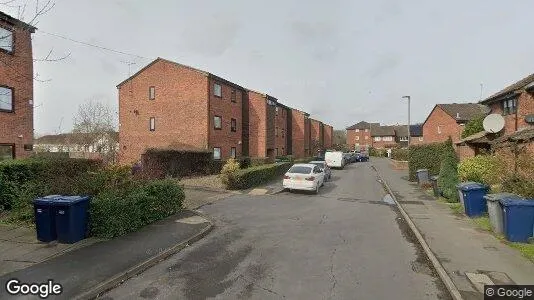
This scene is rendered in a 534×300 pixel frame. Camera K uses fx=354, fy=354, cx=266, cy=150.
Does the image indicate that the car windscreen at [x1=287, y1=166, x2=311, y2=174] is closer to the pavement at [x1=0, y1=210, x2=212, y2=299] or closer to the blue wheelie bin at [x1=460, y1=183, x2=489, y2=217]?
the blue wheelie bin at [x1=460, y1=183, x2=489, y2=217]

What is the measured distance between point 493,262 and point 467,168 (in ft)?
35.5

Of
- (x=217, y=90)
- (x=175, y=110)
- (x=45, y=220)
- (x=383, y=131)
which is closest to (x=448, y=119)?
(x=217, y=90)

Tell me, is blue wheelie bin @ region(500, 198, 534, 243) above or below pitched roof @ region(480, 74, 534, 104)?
below

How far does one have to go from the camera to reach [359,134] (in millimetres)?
105688

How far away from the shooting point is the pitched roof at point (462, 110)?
142 feet

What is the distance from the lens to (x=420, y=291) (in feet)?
20.2

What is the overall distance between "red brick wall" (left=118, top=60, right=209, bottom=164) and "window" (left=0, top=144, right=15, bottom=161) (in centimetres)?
1070

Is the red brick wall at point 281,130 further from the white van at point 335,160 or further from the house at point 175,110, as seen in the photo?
the house at point 175,110

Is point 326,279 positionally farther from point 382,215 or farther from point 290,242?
point 382,215

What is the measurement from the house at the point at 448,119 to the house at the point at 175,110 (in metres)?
27.7

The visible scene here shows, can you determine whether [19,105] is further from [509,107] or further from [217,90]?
[509,107]

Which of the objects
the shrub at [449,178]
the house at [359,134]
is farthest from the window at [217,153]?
the house at [359,134]

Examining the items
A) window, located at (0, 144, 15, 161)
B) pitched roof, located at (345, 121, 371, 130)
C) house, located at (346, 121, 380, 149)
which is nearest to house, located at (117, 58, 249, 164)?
window, located at (0, 144, 15, 161)

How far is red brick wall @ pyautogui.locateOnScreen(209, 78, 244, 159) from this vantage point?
1089 inches
